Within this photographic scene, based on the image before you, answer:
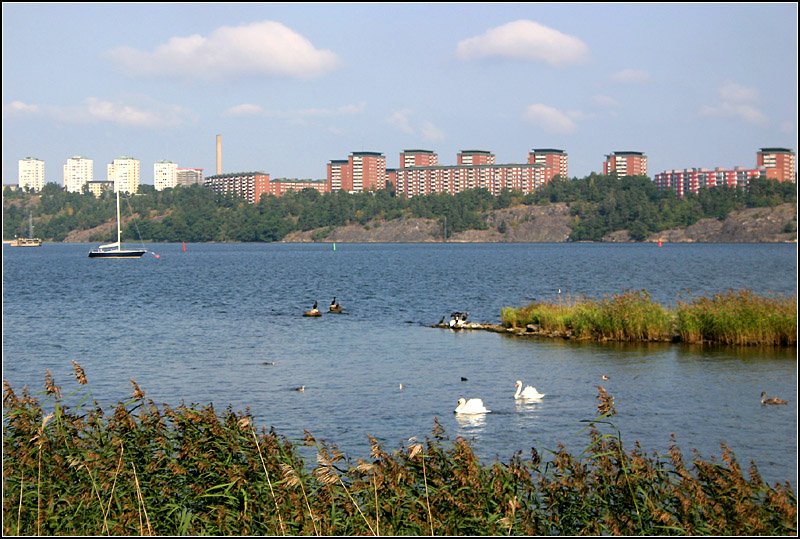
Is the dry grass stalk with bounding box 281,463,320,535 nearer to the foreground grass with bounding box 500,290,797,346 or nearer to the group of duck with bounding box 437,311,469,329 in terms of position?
the foreground grass with bounding box 500,290,797,346

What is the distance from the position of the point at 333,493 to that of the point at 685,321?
1133 inches

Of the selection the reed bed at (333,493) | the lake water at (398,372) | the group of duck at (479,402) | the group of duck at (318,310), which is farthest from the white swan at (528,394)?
the group of duck at (318,310)

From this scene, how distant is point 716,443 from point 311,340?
2439 centimetres

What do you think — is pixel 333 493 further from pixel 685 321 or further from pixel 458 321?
pixel 458 321

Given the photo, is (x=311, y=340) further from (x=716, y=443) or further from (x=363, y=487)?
(x=363, y=487)

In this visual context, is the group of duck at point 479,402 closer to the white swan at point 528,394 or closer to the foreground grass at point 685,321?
the white swan at point 528,394

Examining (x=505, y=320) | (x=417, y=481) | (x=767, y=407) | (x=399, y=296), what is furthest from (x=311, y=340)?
(x=417, y=481)

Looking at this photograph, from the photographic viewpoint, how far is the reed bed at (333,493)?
418 inches

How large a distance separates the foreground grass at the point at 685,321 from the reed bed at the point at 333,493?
83.2ft

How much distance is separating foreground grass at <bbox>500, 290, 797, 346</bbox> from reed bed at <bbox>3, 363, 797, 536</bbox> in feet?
83.2

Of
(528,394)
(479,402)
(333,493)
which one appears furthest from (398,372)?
(333,493)

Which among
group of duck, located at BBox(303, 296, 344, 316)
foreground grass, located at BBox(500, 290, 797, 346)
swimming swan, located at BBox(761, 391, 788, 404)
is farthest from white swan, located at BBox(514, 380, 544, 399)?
group of duck, located at BBox(303, 296, 344, 316)

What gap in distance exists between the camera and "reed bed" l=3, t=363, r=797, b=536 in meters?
10.6

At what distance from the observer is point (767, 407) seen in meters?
24.9
